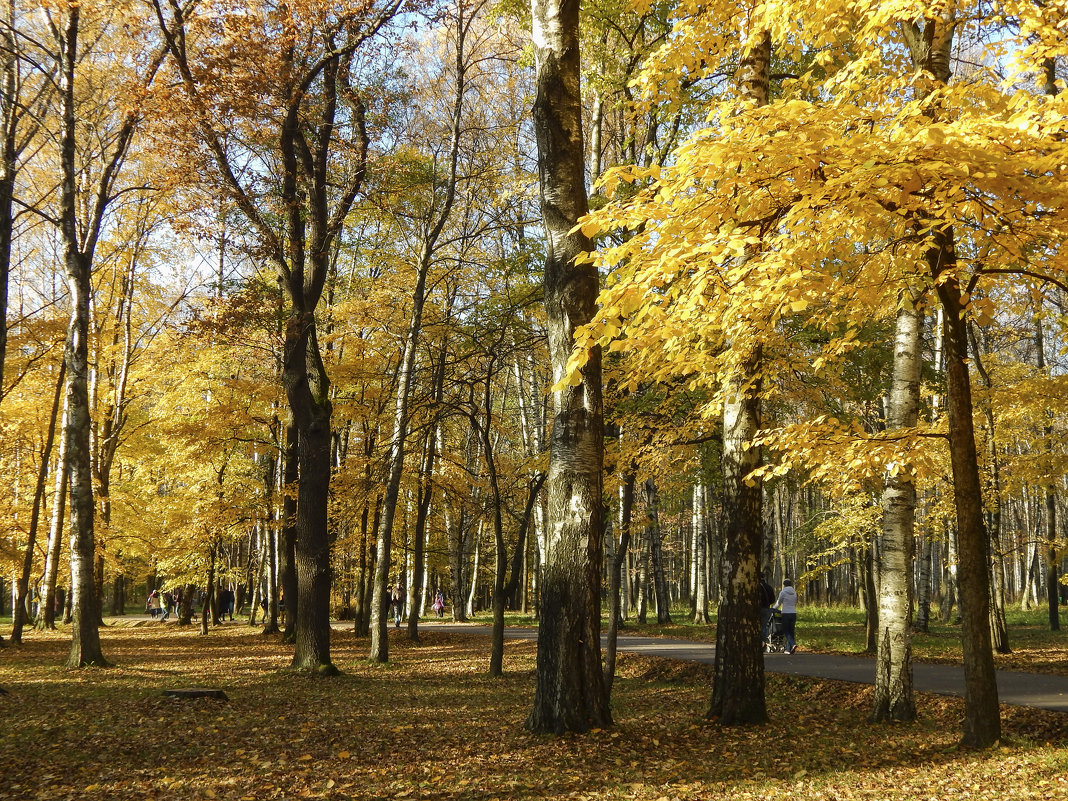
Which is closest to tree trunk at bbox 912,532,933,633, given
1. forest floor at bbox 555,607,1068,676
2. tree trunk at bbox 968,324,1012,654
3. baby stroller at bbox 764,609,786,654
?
forest floor at bbox 555,607,1068,676

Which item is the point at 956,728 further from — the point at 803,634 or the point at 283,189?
the point at 803,634

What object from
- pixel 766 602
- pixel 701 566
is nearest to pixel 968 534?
pixel 766 602

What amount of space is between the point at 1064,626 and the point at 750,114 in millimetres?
25743

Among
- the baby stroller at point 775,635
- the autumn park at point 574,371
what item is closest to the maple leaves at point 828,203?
the autumn park at point 574,371

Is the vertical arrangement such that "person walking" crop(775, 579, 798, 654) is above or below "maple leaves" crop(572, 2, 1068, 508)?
below

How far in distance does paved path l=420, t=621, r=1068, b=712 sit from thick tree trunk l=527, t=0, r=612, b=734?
5304 mm

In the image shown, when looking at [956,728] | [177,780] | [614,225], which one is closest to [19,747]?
[177,780]

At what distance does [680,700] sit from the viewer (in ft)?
31.6

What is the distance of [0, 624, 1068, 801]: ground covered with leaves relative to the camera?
5.08 metres

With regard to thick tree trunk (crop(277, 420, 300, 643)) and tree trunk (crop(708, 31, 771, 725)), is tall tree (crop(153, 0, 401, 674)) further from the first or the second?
tree trunk (crop(708, 31, 771, 725))

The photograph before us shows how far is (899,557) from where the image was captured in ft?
24.7

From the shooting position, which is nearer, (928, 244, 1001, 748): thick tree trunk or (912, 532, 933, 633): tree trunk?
(928, 244, 1001, 748): thick tree trunk

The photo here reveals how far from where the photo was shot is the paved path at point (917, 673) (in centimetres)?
872

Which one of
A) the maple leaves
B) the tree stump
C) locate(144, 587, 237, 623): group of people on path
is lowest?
locate(144, 587, 237, 623): group of people on path
